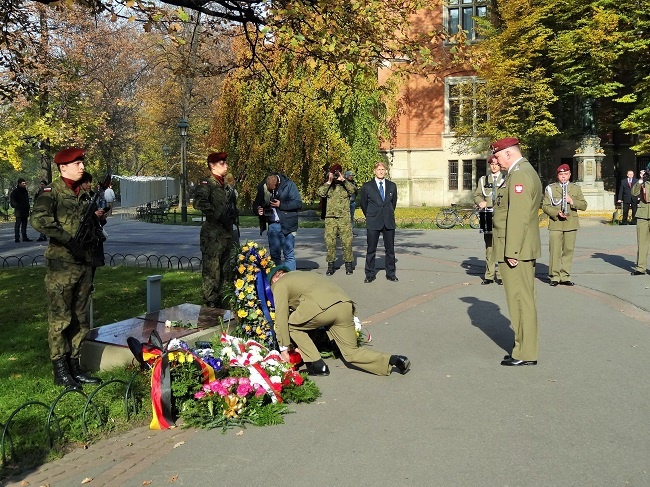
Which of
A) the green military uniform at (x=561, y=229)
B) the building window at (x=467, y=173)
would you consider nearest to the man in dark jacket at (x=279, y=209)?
the green military uniform at (x=561, y=229)

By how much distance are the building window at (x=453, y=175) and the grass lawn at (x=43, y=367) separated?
101 feet

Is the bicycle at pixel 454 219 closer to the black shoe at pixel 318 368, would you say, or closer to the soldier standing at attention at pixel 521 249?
the soldier standing at attention at pixel 521 249

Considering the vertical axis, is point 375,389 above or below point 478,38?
below

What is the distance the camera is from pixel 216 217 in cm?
916

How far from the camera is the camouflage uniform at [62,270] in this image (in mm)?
6211

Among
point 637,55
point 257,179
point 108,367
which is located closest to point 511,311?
point 108,367

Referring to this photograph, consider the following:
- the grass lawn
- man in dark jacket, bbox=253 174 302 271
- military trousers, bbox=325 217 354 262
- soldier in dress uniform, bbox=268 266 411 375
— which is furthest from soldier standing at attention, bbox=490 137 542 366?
military trousers, bbox=325 217 354 262

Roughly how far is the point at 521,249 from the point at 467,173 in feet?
119

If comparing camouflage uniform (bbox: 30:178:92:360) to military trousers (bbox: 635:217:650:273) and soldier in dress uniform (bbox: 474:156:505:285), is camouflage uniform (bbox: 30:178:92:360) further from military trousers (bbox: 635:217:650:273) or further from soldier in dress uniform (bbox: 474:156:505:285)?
military trousers (bbox: 635:217:650:273)

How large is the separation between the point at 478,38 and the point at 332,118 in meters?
14.0

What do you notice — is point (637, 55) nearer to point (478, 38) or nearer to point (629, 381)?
point (478, 38)

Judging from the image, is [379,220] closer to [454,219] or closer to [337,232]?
[337,232]

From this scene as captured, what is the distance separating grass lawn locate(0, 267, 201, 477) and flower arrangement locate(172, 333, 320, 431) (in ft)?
1.39

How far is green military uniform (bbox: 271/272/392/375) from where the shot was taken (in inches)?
258
